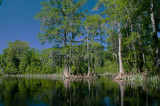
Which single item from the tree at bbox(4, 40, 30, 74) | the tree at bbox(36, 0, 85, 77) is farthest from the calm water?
the tree at bbox(4, 40, 30, 74)

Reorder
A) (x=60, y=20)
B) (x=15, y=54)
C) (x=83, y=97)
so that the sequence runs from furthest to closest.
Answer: (x=15, y=54) → (x=60, y=20) → (x=83, y=97)

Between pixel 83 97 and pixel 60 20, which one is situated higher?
pixel 60 20

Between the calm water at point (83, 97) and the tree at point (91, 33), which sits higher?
the tree at point (91, 33)

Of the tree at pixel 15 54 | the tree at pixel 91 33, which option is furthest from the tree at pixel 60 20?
the tree at pixel 15 54

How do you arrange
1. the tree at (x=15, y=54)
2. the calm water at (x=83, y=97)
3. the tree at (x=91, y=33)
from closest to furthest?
the calm water at (x=83, y=97), the tree at (x=91, y=33), the tree at (x=15, y=54)

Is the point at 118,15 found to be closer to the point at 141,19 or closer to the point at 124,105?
the point at 141,19

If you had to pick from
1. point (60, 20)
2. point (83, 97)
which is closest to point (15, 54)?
point (60, 20)

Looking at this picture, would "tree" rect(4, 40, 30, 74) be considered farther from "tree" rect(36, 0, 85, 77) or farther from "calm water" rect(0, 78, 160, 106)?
"calm water" rect(0, 78, 160, 106)

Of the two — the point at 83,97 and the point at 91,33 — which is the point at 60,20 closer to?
the point at 91,33

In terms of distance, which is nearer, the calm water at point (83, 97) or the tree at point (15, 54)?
the calm water at point (83, 97)

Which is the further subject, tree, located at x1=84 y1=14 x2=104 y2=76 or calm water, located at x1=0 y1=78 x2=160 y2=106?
tree, located at x1=84 y1=14 x2=104 y2=76

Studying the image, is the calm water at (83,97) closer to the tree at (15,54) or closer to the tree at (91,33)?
the tree at (91,33)

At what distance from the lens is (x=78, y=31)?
90.5 ft

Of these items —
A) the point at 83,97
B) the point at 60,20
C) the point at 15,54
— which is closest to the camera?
the point at 83,97
